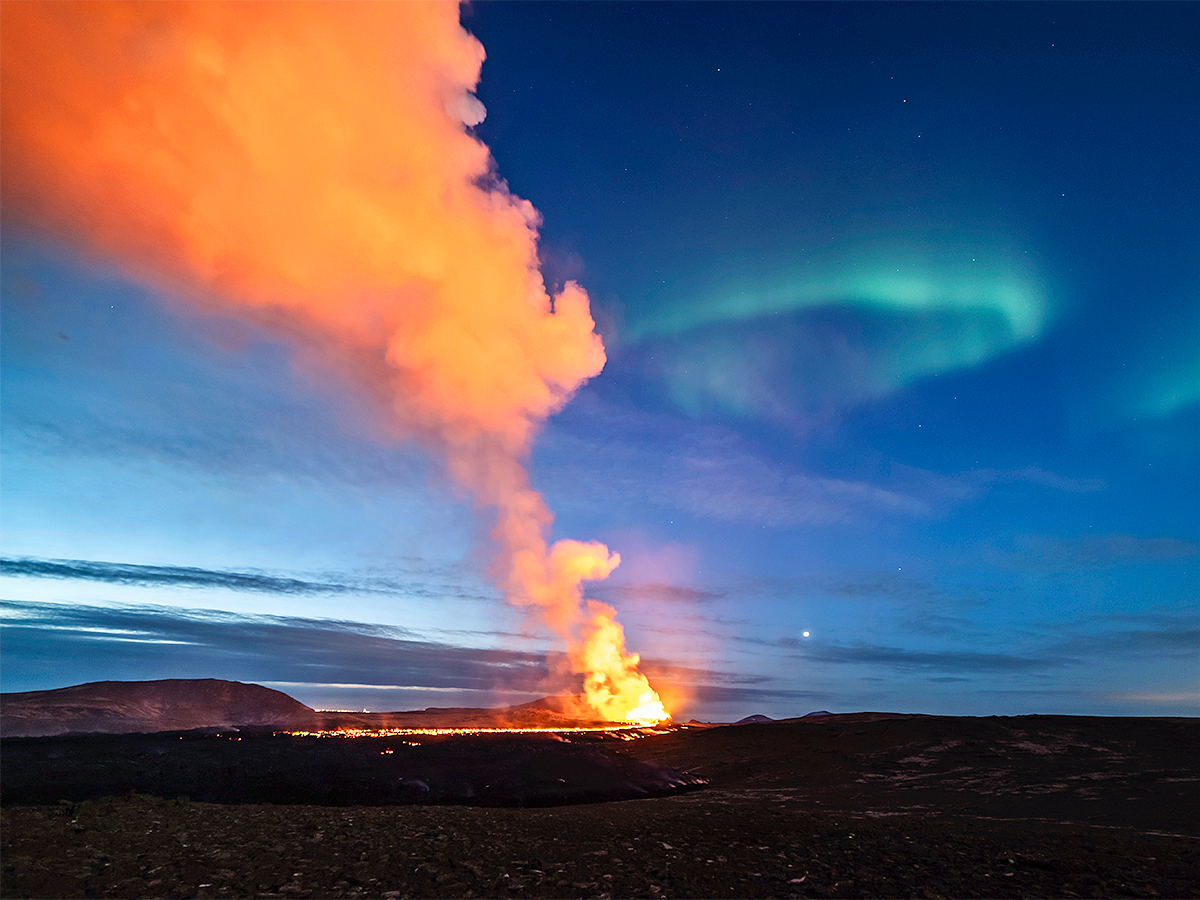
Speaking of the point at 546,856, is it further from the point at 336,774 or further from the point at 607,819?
the point at 336,774

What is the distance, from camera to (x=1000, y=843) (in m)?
21.0

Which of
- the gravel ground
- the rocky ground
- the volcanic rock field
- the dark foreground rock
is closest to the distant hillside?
the dark foreground rock

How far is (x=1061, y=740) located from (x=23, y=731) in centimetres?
15410

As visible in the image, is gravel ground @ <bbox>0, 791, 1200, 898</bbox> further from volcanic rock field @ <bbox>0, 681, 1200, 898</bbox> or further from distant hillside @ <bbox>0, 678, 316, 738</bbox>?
distant hillside @ <bbox>0, 678, 316, 738</bbox>

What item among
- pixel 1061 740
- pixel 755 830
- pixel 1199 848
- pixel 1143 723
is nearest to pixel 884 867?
pixel 755 830

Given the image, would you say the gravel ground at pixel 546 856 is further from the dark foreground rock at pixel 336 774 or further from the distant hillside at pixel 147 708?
the distant hillside at pixel 147 708

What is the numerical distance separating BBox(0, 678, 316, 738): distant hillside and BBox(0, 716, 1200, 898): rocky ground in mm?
111415

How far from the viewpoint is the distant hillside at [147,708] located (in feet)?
391

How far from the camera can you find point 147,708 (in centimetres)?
14275

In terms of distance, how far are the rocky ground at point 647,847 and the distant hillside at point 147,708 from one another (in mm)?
111415

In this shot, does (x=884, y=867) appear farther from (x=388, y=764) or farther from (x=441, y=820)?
(x=388, y=764)

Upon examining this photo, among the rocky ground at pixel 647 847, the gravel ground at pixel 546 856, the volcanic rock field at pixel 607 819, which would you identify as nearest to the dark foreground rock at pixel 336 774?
the volcanic rock field at pixel 607 819

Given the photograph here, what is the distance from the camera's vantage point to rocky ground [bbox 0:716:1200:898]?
48.1 ft

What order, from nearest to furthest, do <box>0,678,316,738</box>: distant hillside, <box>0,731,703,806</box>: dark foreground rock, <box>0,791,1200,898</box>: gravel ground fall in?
<box>0,791,1200,898</box>: gravel ground → <box>0,731,703,806</box>: dark foreground rock → <box>0,678,316,738</box>: distant hillside
